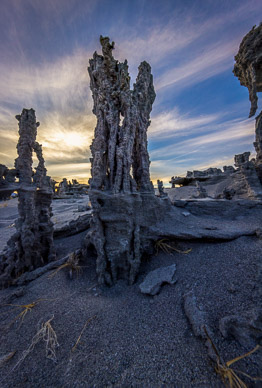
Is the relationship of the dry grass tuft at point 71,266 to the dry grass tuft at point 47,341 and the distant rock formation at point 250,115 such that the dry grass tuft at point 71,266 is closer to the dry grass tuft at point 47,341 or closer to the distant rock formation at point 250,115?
the dry grass tuft at point 47,341

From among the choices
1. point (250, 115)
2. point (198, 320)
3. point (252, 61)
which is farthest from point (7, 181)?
point (252, 61)

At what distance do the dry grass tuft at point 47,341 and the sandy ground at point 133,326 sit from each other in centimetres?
6

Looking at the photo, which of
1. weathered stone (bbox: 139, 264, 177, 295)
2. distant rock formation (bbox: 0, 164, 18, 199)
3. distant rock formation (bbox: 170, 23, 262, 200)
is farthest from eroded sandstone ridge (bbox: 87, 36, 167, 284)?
distant rock formation (bbox: 170, 23, 262, 200)

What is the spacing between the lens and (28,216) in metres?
5.42

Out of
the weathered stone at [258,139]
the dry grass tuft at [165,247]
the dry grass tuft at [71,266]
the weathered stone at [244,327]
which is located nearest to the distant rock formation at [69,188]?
the dry grass tuft at [71,266]

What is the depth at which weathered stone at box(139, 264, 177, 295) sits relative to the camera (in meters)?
3.70

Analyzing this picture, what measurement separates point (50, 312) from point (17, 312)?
38.1 inches

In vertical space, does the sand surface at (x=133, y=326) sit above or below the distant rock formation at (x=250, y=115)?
below

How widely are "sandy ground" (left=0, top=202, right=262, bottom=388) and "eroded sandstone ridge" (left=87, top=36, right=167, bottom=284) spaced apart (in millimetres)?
843

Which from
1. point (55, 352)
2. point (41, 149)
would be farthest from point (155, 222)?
point (41, 149)

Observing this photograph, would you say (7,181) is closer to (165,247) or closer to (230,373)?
(165,247)

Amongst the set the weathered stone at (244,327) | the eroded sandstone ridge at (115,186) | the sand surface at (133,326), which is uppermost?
the eroded sandstone ridge at (115,186)

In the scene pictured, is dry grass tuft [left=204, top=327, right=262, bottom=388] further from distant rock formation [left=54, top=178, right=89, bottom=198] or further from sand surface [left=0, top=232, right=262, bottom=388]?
distant rock formation [left=54, top=178, right=89, bottom=198]

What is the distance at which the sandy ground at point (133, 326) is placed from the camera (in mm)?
2070
